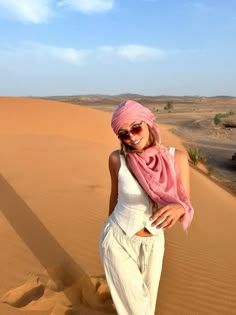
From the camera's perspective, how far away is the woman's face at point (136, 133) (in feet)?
7.53

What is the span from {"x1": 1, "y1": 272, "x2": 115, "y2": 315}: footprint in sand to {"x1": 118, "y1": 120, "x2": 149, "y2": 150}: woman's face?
1661mm

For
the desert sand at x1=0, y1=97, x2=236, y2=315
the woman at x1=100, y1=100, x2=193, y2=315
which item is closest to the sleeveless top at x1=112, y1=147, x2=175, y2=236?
the woman at x1=100, y1=100, x2=193, y2=315

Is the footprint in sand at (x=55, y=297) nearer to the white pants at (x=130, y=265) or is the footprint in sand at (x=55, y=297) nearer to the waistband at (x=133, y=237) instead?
the white pants at (x=130, y=265)

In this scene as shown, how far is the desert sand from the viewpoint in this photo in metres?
3.50

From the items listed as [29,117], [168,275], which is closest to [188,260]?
[168,275]

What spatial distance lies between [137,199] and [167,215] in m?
0.29

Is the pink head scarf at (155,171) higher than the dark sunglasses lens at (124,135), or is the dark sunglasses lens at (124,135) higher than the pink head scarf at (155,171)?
the dark sunglasses lens at (124,135)

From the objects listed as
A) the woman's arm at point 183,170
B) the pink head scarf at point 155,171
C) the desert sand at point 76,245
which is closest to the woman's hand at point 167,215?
the pink head scarf at point 155,171

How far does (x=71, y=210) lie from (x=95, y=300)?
2.63 meters

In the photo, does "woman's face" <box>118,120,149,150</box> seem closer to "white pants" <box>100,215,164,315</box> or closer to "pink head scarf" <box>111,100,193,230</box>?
"pink head scarf" <box>111,100,193,230</box>

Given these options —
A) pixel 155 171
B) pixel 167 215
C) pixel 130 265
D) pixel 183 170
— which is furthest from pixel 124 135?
pixel 130 265

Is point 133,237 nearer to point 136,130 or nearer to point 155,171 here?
point 155,171

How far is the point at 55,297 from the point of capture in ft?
11.1

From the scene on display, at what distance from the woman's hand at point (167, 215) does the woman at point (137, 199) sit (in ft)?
0.35
